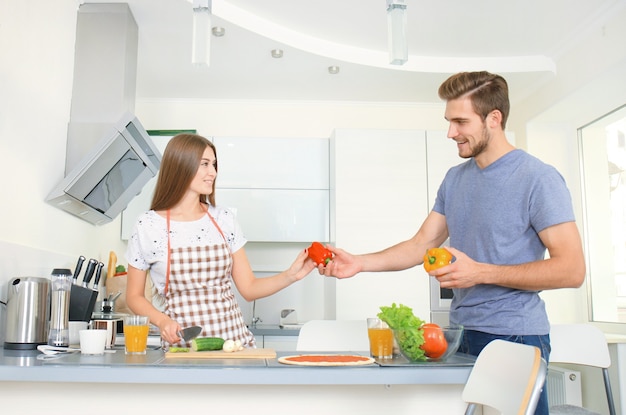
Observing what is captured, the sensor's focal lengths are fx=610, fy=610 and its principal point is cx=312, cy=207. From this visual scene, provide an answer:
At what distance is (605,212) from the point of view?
13.0ft

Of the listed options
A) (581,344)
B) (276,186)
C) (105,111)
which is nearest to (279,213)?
(276,186)

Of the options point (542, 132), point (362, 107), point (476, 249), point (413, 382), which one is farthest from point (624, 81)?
point (413, 382)

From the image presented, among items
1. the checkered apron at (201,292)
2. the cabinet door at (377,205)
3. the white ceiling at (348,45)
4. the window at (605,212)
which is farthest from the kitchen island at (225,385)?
the window at (605,212)

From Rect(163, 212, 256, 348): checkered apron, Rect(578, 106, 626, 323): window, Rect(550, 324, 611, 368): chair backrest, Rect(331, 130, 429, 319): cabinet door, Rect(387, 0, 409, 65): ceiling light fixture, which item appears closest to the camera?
Rect(387, 0, 409, 65): ceiling light fixture

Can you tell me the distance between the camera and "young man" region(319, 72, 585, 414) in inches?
63.4

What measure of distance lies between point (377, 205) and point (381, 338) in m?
2.40

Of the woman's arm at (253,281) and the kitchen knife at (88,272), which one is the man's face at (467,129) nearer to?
the woman's arm at (253,281)

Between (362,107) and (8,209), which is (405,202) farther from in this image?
(8,209)

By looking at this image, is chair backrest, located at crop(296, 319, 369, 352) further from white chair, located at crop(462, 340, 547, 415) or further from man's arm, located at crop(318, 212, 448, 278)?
white chair, located at crop(462, 340, 547, 415)

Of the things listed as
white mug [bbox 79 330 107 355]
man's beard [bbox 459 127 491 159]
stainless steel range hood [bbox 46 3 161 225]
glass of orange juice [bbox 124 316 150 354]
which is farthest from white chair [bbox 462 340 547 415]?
stainless steel range hood [bbox 46 3 161 225]

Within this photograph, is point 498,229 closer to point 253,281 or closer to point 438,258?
point 438,258

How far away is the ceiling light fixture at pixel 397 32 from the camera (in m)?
1.80

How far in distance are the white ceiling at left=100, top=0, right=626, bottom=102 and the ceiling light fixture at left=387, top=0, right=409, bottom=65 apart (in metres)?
1.47

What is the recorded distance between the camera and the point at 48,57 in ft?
8.78
